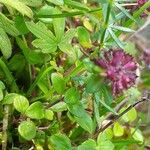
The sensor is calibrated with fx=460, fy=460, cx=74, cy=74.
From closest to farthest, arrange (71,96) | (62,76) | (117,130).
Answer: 1. (71,96)
2. (62,76)
3. (117,130)

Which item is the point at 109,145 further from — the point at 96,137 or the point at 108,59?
the point at 108,59

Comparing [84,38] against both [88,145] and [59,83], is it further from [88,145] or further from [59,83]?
[88,145]

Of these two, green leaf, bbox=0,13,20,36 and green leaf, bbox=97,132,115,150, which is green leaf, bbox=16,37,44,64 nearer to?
green leaf, bbox=0,13,20,36

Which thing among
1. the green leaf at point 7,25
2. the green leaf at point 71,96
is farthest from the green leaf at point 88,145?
the green leaf at point 7,25

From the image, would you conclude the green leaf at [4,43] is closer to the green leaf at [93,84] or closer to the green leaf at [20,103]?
the green leaf at [20,103]

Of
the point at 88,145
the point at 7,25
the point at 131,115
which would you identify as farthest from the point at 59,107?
the point at 131,115

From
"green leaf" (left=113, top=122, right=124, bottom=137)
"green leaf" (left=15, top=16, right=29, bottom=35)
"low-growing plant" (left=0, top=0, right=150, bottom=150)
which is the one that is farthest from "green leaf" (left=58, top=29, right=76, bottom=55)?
"green leaf" (left=113, top=122, right=124, bottom=137)
